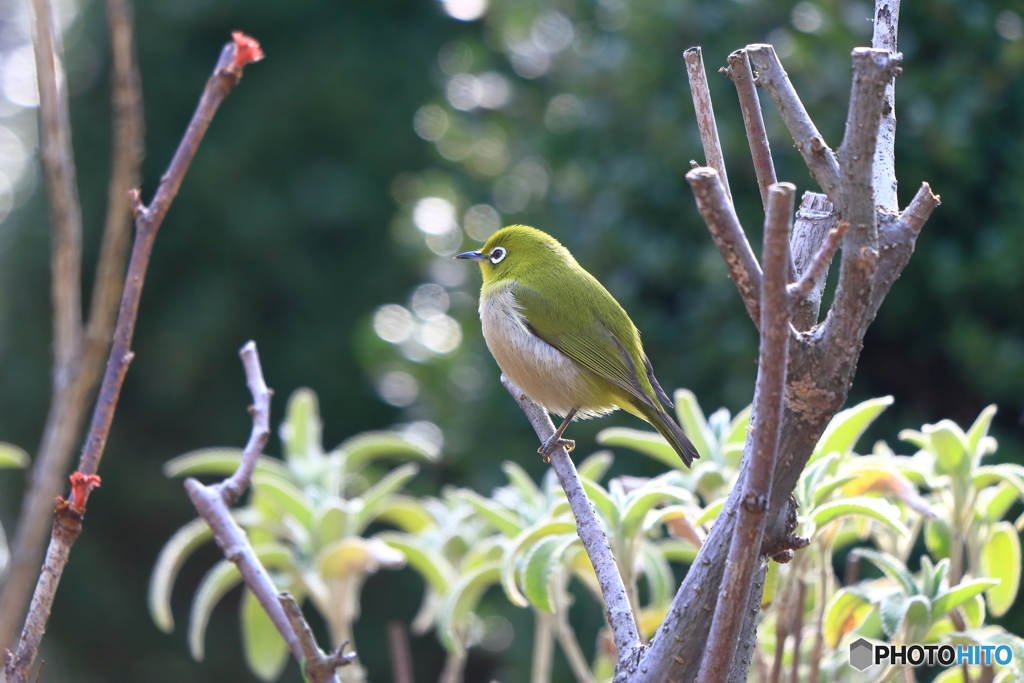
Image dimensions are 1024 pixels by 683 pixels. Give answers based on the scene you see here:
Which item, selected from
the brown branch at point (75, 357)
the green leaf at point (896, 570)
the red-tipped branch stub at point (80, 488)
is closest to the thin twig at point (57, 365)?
the brown branch at point (75, 357)

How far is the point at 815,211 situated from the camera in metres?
1.55

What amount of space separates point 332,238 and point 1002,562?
697cm

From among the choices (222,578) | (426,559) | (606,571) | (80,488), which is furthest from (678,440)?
(80,488)

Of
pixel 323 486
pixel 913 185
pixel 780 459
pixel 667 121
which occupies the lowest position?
pixel 323 486

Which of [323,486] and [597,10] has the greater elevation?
[597,10]

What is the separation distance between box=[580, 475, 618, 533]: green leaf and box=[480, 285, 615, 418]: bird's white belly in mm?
776

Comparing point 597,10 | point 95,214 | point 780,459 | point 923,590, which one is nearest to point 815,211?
point 780,459

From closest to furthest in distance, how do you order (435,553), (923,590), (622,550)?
(923,590) < (622,550) < (435,553)

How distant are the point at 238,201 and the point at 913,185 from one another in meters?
5.81

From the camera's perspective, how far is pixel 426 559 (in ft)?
8.83

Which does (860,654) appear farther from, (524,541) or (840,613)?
(524,541)

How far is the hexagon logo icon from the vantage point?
2168 mm

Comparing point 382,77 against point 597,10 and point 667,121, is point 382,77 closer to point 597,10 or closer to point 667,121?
point 597,10

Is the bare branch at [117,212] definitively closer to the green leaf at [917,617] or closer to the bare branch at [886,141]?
the bare branch at [886,141]
